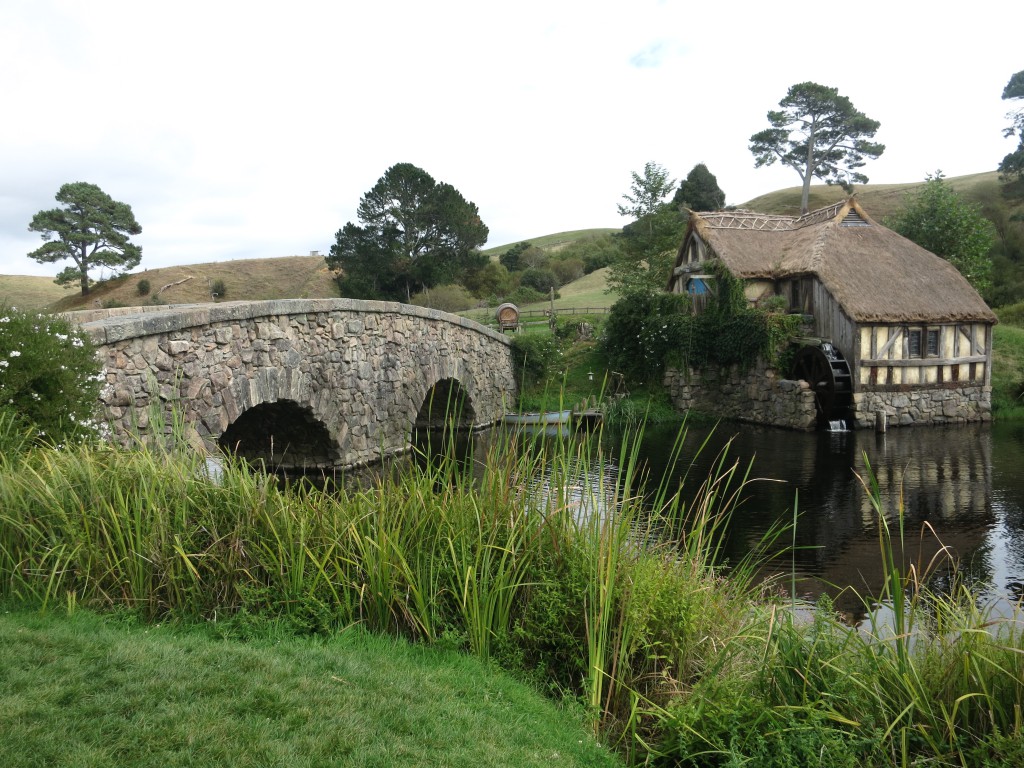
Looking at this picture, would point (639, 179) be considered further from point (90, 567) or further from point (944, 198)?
point (90, 567)

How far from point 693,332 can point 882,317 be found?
542 cm

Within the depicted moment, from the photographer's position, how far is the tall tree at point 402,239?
38562 mm

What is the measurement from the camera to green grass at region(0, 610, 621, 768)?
2861mm

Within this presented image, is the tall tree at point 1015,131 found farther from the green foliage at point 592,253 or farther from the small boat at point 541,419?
the small boat at point 541,419

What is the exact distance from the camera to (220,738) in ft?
9.57

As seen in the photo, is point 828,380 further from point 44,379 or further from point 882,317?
point 44,379

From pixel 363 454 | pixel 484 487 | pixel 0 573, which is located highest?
pixel 484 487

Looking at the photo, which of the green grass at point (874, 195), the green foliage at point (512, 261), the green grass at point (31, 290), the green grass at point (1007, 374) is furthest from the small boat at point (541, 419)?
the green grass at point (874, 195)

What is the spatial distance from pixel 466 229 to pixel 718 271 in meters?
19.8

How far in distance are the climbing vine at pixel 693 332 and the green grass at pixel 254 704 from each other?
63.5 ft

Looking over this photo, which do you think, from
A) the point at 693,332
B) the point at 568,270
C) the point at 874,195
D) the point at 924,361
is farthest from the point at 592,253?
the point at 924,361

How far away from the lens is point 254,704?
3244 millimetres

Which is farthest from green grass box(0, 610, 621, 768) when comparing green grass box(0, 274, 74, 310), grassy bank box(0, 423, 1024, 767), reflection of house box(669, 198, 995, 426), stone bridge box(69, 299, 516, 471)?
green grass box(0, 274, 74, 310)

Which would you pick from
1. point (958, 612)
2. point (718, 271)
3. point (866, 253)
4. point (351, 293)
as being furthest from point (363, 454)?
point (351, 293)
